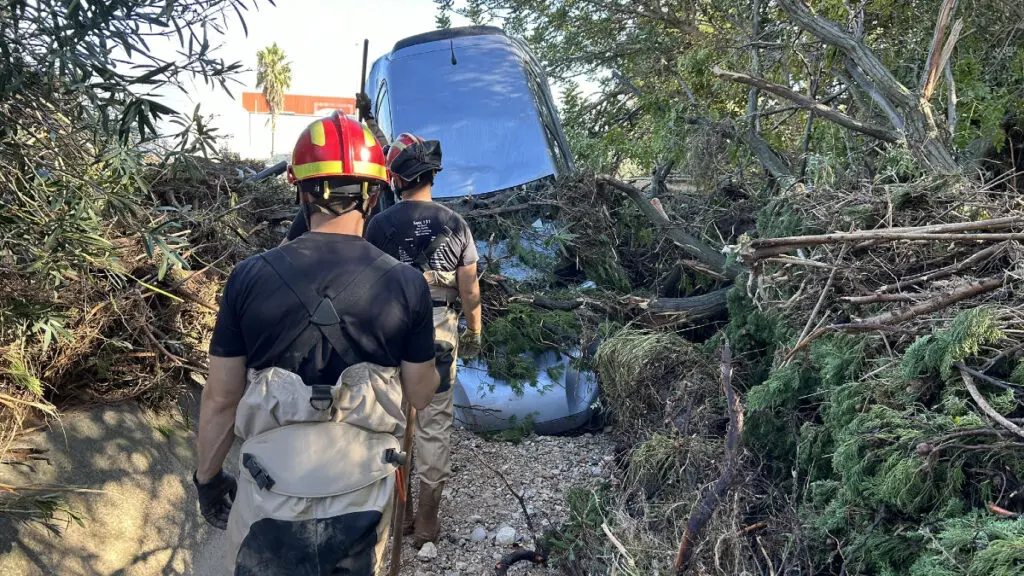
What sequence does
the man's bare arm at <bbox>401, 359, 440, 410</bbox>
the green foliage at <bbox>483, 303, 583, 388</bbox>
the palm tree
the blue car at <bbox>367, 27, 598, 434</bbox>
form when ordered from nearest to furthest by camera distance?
the man's bare arm at <bbox>401, 359, 440, 410</bbox> → the green foliage at <bbox>483, 303, 583, 388</bbox> → the blue car at <bbox>367, 27, 598, 434</bbox> → the palm tree

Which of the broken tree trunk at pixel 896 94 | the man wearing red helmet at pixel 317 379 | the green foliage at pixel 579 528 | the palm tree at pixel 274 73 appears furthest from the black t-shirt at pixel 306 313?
the palm tree at pixel 274 73

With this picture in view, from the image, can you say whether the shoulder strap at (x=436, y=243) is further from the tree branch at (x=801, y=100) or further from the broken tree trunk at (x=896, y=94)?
the broken tree trunk at (x=896, y=94)

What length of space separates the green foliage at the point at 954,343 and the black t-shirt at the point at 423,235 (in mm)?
2174

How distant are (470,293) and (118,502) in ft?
6.30

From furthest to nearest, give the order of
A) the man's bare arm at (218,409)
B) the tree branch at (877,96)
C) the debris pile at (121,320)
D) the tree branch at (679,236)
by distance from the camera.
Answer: the tree branch at (679,236), the tree branch at (877,96), the debris pile at (121,320), the man's bare arm at (218,409)

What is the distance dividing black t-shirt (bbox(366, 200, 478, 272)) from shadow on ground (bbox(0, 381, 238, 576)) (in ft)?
4.58

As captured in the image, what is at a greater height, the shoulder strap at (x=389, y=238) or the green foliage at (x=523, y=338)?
the shoulder strap at (x=389, y=238)

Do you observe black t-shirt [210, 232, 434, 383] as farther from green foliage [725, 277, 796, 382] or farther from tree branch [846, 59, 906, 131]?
tree branch [846, 59, 906, 131]

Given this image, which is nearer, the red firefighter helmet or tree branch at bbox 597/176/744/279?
the red firefighter helmet

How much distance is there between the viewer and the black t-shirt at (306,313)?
2.10m

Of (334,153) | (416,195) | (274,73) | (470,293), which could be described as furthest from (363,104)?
(274,73)

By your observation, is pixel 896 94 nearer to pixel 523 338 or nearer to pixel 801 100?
pixel 801 100

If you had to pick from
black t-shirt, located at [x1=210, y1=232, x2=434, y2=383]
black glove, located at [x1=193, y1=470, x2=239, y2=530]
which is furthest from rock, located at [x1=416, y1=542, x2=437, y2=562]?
black t-shirt, located at [x1=210, y1=232, x2=434, y2=383]

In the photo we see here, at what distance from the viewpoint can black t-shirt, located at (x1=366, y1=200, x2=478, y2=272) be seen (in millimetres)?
3957
